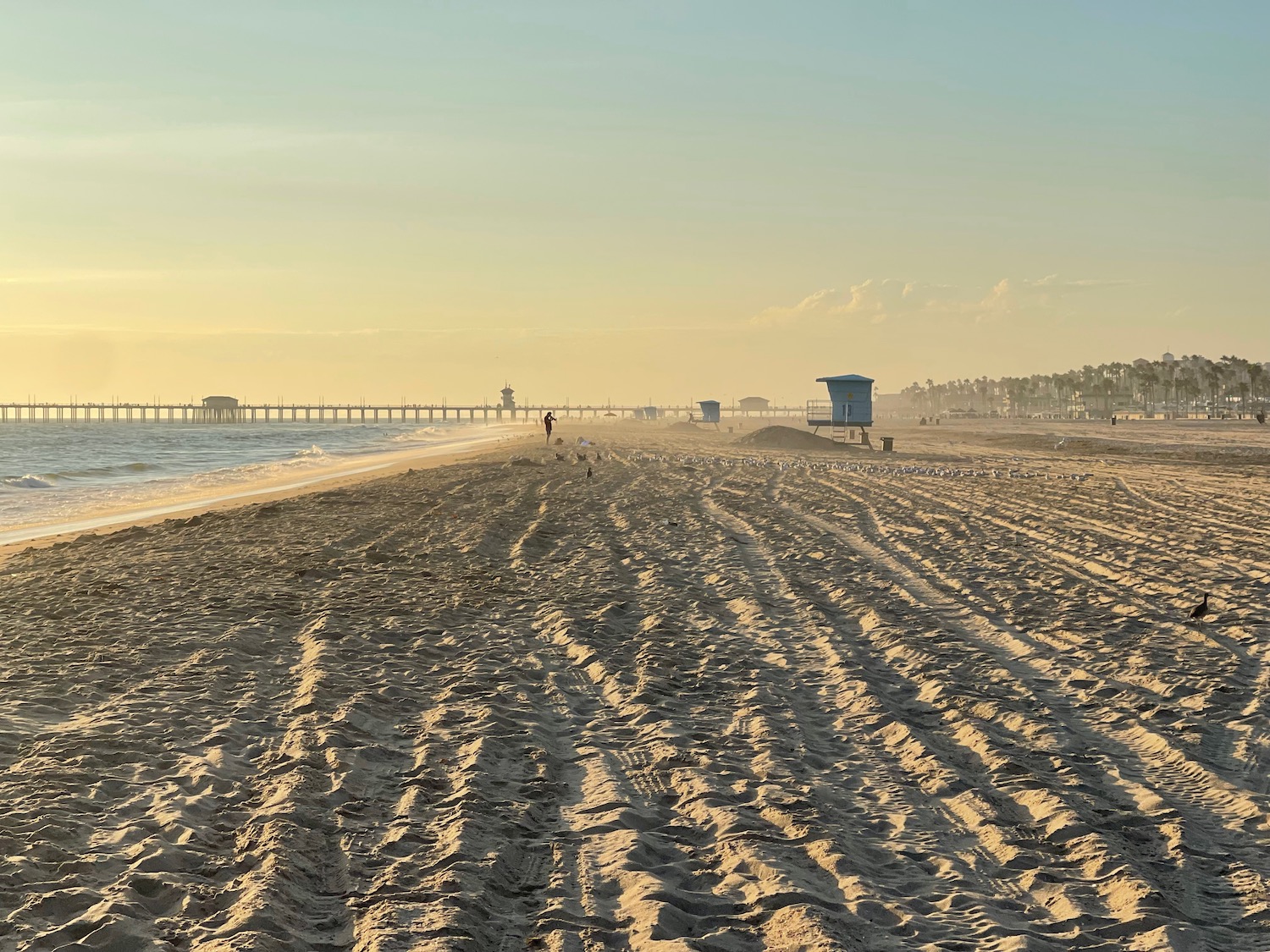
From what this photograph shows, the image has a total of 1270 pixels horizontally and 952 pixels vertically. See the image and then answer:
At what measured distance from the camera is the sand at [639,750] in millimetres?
3787

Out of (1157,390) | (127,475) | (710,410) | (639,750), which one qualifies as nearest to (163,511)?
(127,475)

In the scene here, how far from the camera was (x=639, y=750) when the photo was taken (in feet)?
18.7

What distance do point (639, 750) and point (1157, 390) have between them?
592 feet

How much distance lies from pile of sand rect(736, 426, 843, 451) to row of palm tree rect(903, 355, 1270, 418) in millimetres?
81737

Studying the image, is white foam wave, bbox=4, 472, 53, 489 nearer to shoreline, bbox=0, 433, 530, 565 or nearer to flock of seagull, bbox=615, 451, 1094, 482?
shoreline, bbox=0, 433, 530, 565

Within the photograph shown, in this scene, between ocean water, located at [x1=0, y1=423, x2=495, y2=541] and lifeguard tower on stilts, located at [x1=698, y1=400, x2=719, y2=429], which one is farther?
lifeguard tower on stilts, located at [x1=698, y1=400, x2=719, y2=429]

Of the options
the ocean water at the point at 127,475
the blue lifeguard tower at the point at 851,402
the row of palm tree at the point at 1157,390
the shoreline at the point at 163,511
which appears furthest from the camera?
the row of palm tree at the point at 1157,390

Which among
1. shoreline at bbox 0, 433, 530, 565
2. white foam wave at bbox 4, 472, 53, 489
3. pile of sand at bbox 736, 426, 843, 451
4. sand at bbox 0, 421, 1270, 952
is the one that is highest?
pile of sand at bbox 736, 426, 843, 451

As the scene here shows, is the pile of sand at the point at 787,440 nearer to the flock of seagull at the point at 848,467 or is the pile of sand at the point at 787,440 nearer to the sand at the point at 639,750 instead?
the flock of seagull at the point at 848,467

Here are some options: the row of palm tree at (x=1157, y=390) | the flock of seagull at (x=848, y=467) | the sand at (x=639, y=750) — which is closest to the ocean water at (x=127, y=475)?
the sand at (x=639, y=750)

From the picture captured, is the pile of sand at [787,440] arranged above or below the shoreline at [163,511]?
above

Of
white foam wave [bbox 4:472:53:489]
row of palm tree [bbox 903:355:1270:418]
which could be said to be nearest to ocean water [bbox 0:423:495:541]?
white foam wave [bbox 4:472:53:489]

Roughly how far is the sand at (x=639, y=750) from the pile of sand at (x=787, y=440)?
32.1 m

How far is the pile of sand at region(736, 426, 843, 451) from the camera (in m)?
45.1
